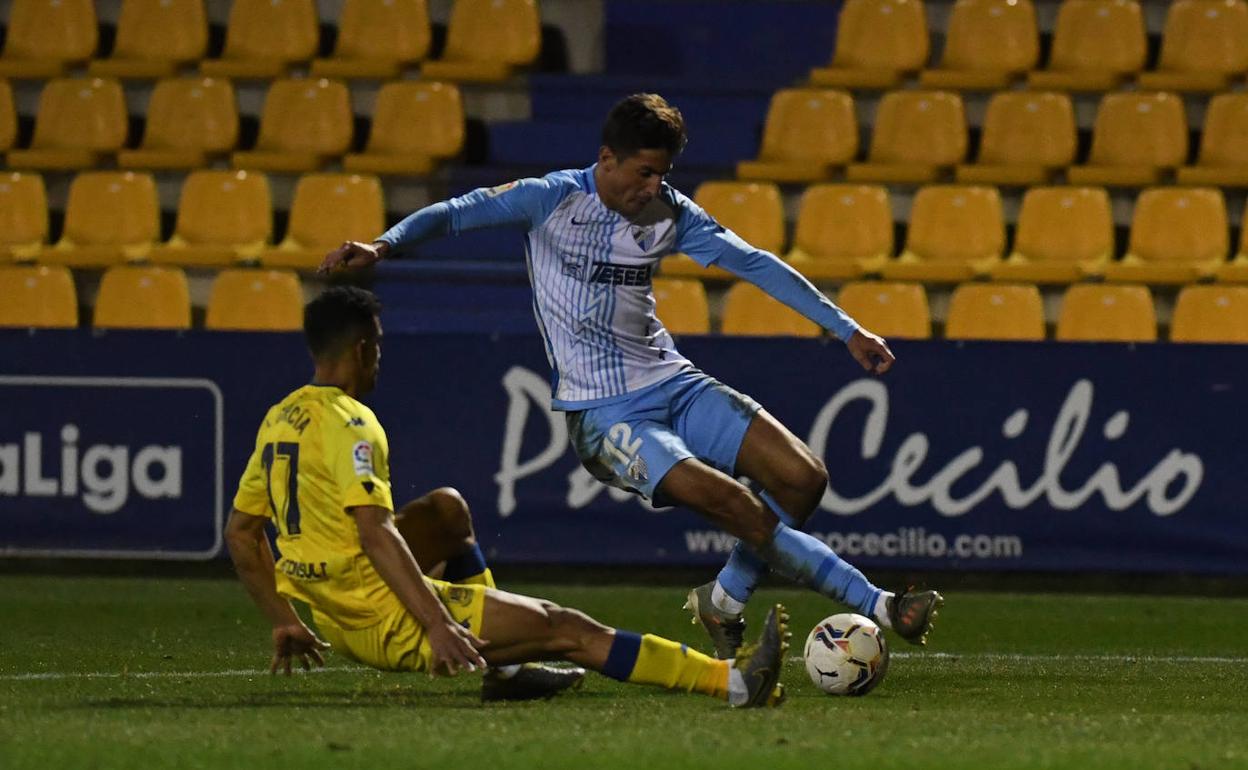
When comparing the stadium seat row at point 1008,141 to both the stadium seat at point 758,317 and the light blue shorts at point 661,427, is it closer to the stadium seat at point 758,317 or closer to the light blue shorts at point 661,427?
the stadium seat at point 758,317

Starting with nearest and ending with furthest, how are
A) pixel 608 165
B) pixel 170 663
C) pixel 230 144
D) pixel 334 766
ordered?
pixel 334 766 → pixel 608 165 → pixel 170 663 → pixel 230 144

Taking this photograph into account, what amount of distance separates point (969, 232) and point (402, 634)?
795 centimetres

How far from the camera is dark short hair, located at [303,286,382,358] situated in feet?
19.3

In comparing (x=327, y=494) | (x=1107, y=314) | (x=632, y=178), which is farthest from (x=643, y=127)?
(x=1107, y=314)

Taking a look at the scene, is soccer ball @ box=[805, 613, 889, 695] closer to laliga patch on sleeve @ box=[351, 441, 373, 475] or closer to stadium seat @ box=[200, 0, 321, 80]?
laliga patch on sleeve @ box=[351, 441, 373, 475]

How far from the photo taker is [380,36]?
14914mm

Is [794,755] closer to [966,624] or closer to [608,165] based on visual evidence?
[608,165]

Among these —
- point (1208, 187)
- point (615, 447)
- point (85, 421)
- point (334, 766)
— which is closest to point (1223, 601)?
point (1208, 187)

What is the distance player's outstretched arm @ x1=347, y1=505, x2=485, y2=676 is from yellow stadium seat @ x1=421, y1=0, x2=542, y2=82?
9271mm

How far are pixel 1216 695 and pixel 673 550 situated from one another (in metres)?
4.31

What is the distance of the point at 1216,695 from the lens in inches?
275

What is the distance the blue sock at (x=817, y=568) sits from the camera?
6.91 meters

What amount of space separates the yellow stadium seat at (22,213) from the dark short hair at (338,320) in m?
8.44

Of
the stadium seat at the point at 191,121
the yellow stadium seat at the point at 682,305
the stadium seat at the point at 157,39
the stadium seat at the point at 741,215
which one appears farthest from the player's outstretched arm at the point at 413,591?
the stadium seat at the point at 157,39
